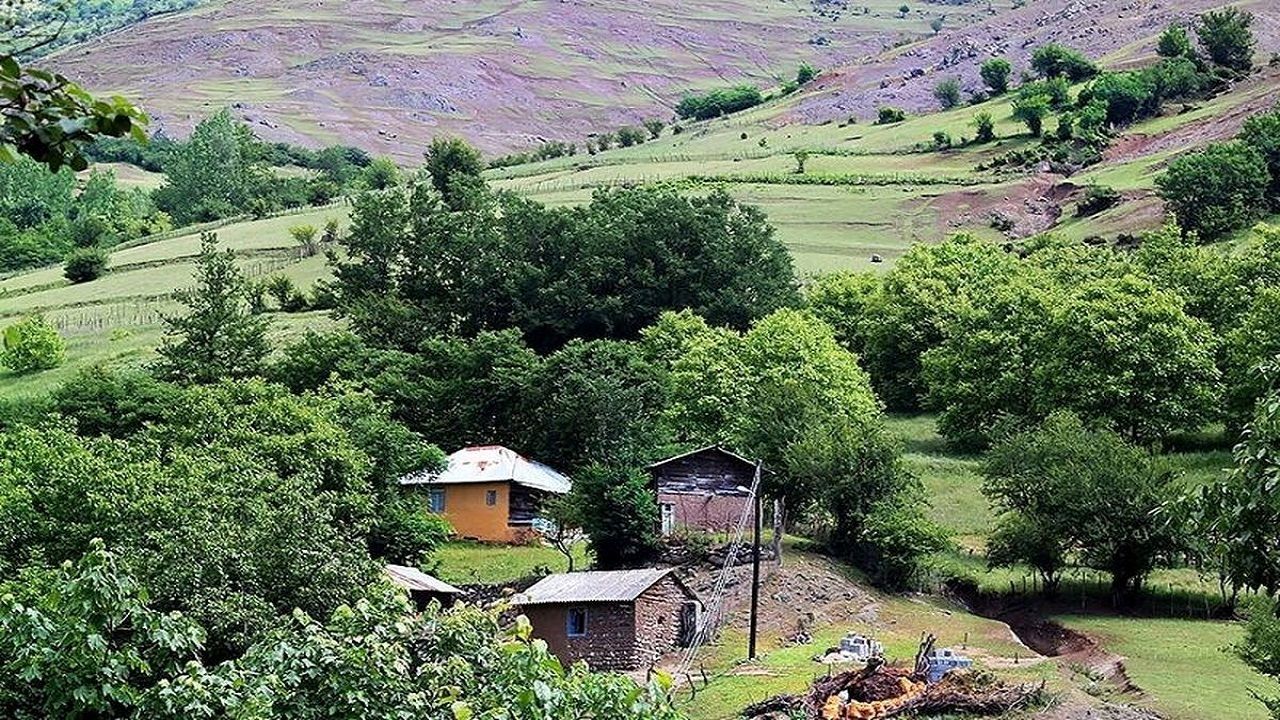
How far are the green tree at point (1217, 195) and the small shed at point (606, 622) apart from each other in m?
63.6

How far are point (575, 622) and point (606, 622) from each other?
860mm

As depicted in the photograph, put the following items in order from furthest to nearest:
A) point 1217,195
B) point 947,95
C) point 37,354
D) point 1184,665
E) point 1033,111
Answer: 1. point 947,95
2. point 1033,111
3. point 1217,195
4. point 37,354
5. point 1184,665

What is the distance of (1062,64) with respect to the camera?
174 metres

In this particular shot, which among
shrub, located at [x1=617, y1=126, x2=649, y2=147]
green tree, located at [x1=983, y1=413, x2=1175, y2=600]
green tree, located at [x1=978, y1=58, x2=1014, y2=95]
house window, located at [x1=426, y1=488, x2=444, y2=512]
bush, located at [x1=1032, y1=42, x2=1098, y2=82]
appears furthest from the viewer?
shrub, located at [x1=617, y1=126, x2=649, y2=147]

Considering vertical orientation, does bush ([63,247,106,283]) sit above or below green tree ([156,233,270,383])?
above

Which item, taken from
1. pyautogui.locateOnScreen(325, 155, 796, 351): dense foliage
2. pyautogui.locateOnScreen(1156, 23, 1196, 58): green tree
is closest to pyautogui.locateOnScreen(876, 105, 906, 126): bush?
pyautogui.locateOnScreen(1156, 23, 1196, 58): green tree

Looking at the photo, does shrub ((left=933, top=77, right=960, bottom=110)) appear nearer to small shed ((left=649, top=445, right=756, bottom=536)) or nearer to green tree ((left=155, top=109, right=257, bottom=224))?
green tree ((left=155, top=109, right=257, bottom=224))

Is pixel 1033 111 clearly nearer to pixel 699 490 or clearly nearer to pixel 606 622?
pixel 699 490

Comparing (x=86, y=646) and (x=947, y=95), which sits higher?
(x=947, y=95)

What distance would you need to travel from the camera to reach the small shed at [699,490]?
59.8m

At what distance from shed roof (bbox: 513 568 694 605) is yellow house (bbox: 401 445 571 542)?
16.2 m

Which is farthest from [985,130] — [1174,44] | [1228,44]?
[1174,44]

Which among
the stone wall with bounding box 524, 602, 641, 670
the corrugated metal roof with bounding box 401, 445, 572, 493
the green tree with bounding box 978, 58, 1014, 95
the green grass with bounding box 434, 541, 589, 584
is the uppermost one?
the green tree with bounding box 978, 58, 1014, 95

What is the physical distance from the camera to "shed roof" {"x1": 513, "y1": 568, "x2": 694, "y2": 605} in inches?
1857
